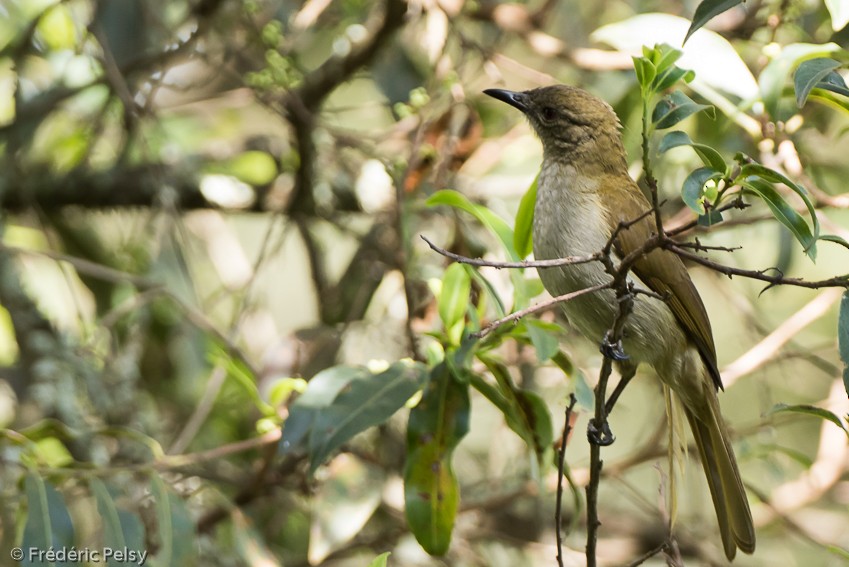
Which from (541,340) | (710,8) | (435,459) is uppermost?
(710,8)

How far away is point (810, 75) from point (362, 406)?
54.2 inches

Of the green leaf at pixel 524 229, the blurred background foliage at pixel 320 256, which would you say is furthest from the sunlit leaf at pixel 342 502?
the green leaf at pixel 524 229

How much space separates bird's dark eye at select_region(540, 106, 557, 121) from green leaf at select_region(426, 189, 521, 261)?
0.79m

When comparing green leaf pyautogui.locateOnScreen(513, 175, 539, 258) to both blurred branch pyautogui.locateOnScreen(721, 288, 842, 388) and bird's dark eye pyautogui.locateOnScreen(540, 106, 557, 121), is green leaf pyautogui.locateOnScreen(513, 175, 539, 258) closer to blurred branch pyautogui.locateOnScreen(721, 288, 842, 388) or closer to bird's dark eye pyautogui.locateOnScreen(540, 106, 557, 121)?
bird's dark eye pyautogui.locateOnScreen(540, 106, 557, 121)

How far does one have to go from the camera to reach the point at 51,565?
2.68 meters

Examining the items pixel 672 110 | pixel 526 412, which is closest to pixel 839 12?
pixel 672 110

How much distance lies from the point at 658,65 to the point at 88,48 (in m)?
2.94

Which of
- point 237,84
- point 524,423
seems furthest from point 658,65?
point 237,84

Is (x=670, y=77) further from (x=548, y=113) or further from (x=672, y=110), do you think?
(x=548, y=113)

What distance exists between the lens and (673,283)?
3.20 metres

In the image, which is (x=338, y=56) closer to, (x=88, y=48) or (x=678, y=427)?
(x=88, y=48)

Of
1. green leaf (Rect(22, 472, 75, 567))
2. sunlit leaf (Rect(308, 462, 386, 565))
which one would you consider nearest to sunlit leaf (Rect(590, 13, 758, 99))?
sunlit leaf (Rect(308, 462, 386, 565))

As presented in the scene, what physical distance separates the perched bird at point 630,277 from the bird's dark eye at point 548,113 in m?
0.03

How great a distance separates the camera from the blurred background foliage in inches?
137
